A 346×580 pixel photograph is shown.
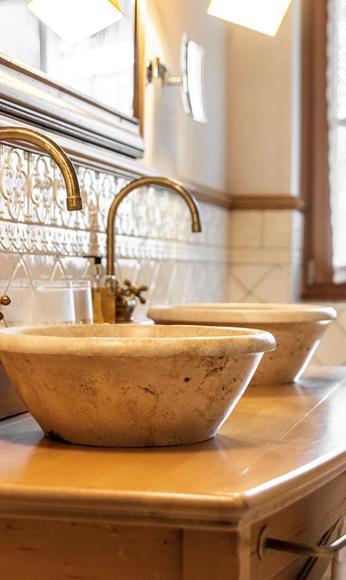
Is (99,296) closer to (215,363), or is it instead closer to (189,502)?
(215,363)

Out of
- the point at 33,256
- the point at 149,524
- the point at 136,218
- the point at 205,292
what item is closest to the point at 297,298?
the point at 205,292

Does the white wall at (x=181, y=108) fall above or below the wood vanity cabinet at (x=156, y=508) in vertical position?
above

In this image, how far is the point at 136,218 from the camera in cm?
223

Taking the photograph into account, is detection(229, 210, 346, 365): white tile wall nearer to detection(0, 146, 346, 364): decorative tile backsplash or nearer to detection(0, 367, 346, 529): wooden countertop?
detection(0, 146, 346, 364): decorative tile backsplash

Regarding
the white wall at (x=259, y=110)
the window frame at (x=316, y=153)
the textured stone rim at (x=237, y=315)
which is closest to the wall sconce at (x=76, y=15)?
the textured stone rim at (x=237, y=315)

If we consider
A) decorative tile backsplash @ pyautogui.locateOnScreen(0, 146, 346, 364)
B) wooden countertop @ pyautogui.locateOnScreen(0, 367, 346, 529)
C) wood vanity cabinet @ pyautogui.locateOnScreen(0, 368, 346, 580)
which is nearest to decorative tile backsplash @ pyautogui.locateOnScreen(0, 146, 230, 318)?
decorative tile backsplash @ pyautogui.locateOnScreen(0, 146, 346, 364)

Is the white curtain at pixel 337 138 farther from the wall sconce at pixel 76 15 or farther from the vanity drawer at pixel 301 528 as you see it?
the vanity drawer at pixel 301 528

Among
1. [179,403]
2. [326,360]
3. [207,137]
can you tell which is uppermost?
[207,137]

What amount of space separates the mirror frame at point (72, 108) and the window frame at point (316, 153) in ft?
4.24

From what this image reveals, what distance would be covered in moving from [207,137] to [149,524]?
210 centimetres

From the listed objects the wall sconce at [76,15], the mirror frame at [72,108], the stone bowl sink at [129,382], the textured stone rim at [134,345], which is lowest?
the stone bowl sink at [129,382]

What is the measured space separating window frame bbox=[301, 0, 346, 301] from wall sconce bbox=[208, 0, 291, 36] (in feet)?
3.18

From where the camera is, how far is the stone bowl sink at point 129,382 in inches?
41.6

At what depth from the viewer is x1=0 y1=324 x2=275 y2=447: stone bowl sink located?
1058 millimetres
